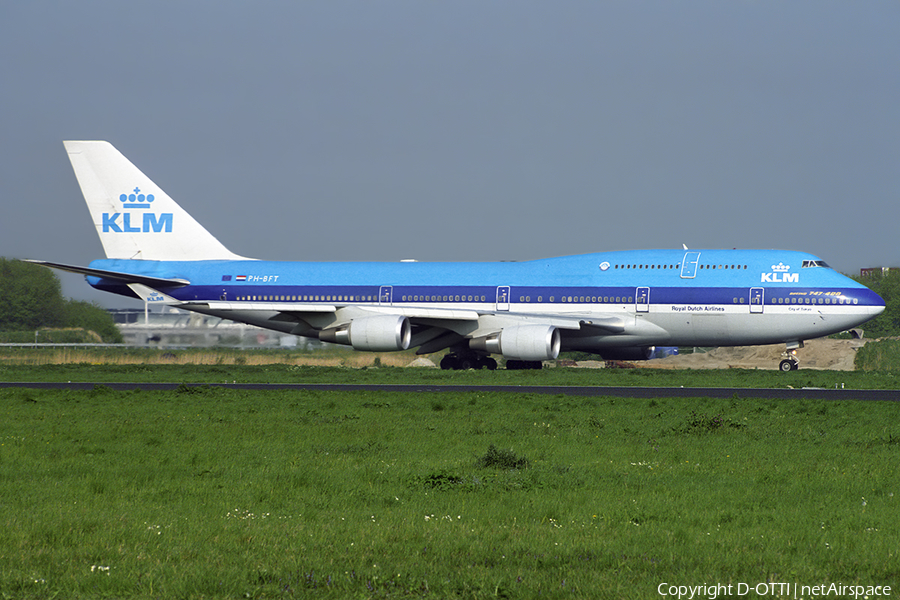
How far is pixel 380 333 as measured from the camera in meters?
37.1

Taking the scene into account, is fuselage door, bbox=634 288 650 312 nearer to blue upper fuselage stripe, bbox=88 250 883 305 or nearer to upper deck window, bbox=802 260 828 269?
blue upper fuselage stripe, bbox=88 250 883 305

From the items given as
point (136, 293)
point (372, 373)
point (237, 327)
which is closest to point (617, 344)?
point (372, 373)

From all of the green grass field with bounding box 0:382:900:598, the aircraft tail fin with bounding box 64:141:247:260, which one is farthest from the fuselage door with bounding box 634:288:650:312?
the aircraft tail fin with bounding box 64:141:247:260

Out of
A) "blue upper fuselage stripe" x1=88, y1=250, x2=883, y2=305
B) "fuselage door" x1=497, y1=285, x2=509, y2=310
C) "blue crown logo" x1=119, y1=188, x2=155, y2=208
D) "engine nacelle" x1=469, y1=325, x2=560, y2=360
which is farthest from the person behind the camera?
"blue crown logo" x1=119, y1=188, x2=155, y2=208

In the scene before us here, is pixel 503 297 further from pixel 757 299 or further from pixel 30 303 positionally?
pixel 30 303

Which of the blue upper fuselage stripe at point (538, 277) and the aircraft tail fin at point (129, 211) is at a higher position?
the aircraft tail fin at point (129, 211)

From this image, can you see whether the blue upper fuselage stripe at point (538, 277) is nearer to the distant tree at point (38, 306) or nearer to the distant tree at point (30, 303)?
the distant tree at point (38, 306)

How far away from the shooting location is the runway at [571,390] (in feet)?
81.4

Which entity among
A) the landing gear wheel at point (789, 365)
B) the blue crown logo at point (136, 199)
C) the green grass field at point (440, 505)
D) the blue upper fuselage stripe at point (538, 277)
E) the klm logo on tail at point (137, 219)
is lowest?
the green grass field at point (440, 505)

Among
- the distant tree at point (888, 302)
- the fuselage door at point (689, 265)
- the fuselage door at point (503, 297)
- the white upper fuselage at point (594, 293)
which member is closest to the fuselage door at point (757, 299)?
the white upper fuselage at point (594, 293)

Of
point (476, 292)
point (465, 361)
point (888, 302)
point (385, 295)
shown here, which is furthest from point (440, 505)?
point (888, 302)

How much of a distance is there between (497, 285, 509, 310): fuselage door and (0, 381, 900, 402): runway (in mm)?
9582

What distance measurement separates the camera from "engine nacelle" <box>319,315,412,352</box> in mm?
37031

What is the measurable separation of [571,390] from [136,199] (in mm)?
26982
